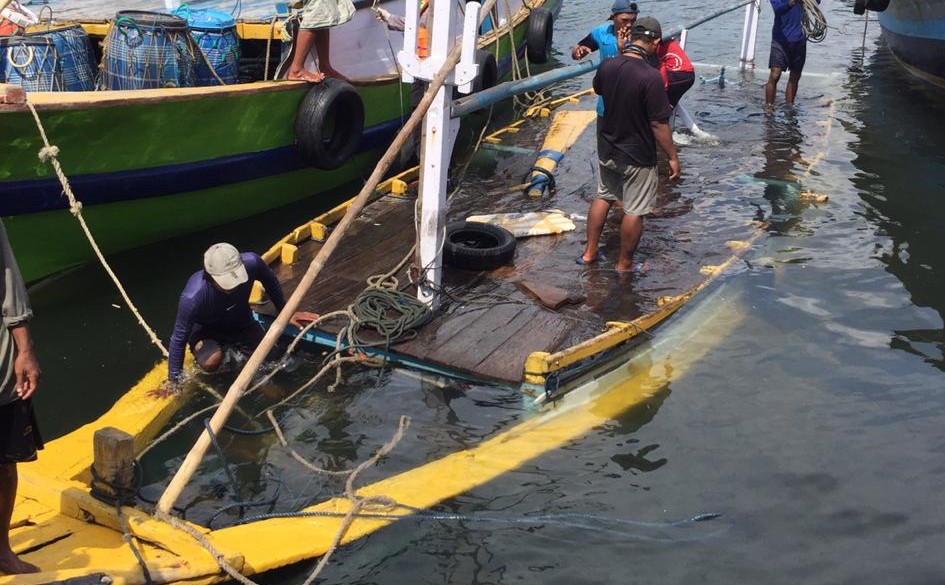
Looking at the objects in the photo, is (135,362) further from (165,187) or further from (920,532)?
(920,532)

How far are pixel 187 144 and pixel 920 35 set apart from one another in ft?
39.6

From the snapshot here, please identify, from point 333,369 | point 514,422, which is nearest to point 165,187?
point 333,369

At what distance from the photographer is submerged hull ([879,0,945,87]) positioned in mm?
13445

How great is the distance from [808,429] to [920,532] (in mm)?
1017

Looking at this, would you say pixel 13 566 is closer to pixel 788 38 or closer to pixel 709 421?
pixel 709 421

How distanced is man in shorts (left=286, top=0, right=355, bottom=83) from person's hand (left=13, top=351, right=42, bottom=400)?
5.63 m

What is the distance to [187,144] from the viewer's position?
804cm

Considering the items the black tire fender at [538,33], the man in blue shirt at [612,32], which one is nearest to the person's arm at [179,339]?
Result: the man in blue shirt at [612,32]

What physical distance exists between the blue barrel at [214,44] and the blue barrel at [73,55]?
103 cm

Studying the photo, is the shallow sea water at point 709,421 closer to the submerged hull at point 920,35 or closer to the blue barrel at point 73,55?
the blue barrel at point 73,55

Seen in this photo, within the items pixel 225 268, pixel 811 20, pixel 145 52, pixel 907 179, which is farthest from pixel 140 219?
pixel 811 20

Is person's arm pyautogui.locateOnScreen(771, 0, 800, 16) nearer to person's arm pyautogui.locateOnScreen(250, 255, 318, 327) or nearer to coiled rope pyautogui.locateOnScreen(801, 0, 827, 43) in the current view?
coiled rope pyautogui.locateOnScreen(801, 0, 827, 43)

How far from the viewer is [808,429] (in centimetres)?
578

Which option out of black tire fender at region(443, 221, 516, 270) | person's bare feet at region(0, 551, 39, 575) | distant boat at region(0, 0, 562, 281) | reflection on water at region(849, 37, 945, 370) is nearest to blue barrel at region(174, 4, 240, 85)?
distant boat at region(0, 0, 562, 281)
